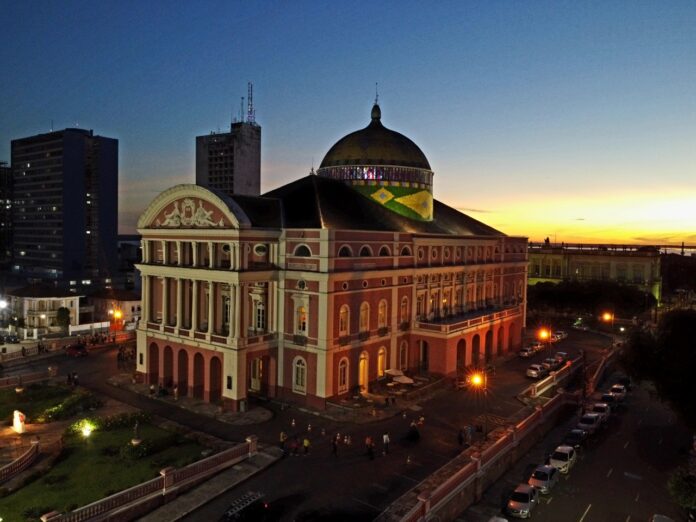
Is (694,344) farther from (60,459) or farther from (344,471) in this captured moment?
(60,459)

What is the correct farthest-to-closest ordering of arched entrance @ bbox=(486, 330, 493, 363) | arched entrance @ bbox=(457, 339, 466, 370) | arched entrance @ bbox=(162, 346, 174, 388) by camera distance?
arched entrance @ bbox=(486, 330, 493, 363) → arched entrance @ bbox=(457, 339, 466, 370) → arched entrance @ bbox=(162, 346, 174, 388)

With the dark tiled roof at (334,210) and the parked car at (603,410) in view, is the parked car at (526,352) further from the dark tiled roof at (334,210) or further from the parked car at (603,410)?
the parked car at (603,410)

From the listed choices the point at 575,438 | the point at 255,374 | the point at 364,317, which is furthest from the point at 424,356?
the point at 575,438

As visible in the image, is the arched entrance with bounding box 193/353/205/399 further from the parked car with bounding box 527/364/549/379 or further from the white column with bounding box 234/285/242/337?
the parked car with bounding box 527/364/549/379

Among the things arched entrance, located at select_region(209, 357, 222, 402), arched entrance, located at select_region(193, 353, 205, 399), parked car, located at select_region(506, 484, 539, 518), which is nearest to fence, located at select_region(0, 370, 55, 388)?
arched entrance, located at select_region(193, 353, 205, 399)

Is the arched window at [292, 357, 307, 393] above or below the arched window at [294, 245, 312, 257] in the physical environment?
below

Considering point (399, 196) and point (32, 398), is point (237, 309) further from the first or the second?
point (399, 196)

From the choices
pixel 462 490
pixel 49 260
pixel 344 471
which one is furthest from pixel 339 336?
pixel 49 260
